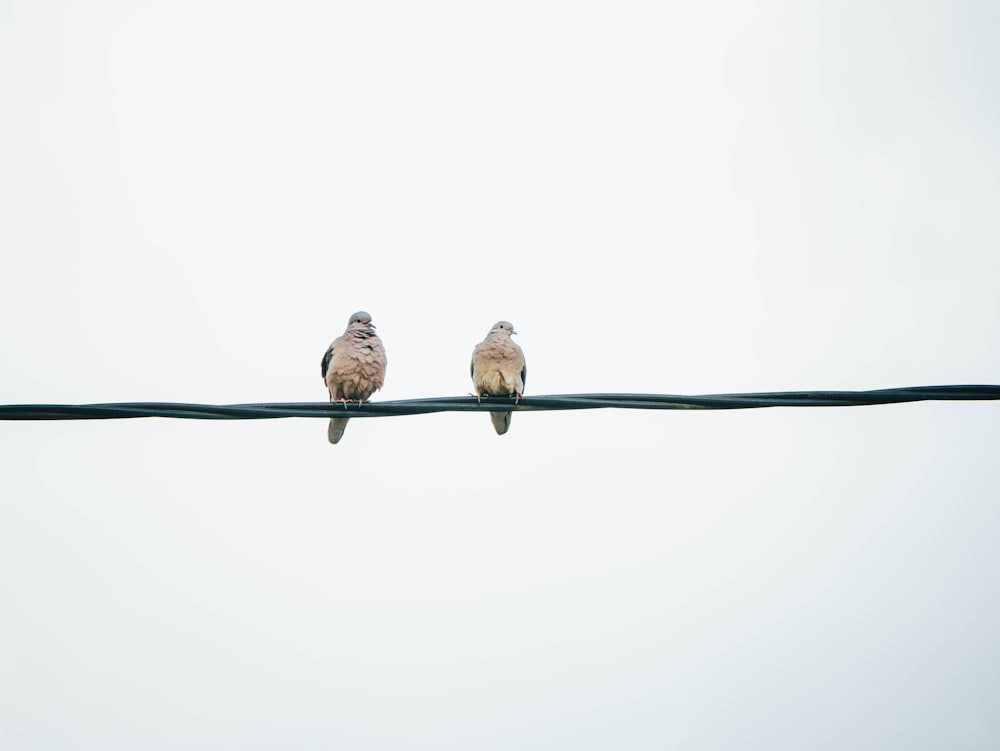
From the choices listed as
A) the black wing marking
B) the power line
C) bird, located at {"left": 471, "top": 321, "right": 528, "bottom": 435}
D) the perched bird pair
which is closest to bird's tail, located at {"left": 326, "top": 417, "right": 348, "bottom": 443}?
the perched bird pair

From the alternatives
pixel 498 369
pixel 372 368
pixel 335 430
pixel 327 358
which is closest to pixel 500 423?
pixel 498 369

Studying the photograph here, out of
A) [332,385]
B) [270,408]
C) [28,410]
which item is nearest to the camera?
[28,410]

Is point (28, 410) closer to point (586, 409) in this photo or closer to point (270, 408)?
point (270, 408)

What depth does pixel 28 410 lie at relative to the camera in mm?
3586

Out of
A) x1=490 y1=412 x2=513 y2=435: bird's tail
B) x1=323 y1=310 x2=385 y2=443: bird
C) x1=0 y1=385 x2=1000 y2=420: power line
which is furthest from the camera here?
x1=490 y1=412 x2=513 y2=435: bird's tail

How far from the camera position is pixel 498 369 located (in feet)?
23.3

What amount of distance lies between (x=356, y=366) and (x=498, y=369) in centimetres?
92

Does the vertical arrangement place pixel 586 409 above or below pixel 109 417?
above

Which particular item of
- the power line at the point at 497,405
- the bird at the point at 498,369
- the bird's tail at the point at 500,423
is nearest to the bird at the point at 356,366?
the bird at the point at 498,369

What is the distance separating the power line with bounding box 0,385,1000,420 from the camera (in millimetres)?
3609

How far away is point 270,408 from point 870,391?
6.75 feet

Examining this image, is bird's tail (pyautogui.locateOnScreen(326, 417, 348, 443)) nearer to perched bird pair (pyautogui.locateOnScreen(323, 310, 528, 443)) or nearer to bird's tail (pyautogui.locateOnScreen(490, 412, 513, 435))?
perched bird pair (pyautogui.locateOnScreen(323, 310, 528, 443))

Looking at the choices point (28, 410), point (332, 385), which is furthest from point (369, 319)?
point (28, 410)

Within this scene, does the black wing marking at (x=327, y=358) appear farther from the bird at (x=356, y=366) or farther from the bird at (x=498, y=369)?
the bird at (x=498, y=369)
